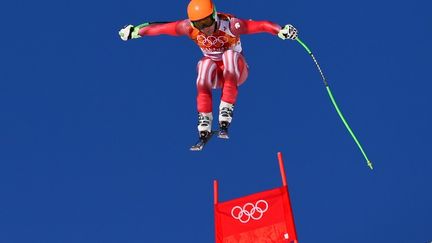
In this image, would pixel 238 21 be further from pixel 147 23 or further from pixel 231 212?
pixel 231 212

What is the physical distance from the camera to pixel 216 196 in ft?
33.3

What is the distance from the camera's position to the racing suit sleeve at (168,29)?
28.6 feet

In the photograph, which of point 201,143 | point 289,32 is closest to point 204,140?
point 201,143

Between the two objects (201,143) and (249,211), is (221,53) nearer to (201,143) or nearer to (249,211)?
(201,143)

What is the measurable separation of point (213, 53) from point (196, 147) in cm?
89

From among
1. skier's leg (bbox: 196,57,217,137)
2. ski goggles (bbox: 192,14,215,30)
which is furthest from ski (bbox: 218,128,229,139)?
ski goggles (bbox: 192,14,215,30)

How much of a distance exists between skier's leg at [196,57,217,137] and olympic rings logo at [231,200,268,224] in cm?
160

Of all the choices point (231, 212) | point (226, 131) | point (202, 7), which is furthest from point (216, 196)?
point (202, 7)

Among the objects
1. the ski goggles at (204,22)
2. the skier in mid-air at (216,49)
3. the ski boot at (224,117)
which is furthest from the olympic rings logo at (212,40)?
the ski boot at (224,117)

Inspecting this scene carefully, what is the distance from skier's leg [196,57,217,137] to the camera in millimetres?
8656

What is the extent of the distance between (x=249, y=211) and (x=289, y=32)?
2.38 metres

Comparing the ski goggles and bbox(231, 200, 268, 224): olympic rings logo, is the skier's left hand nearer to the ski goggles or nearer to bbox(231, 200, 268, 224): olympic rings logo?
the ski goggles

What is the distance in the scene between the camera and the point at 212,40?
867cm

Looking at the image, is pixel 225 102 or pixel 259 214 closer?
pixel 225 102
